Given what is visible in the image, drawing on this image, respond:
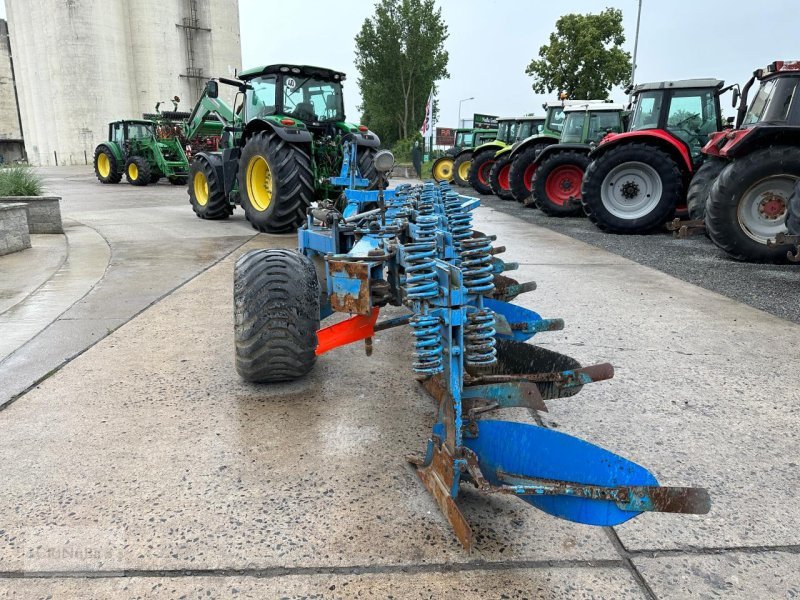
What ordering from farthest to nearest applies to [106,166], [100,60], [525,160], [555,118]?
1. [100,60]
2. [106,166]
3. [555,118]
4. [525,160]

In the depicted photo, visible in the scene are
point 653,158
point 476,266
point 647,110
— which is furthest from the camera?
point 647,110

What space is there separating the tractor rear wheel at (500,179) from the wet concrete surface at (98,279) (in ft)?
21.9

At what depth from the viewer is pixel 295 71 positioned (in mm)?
8781

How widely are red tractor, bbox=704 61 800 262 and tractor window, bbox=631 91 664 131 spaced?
243 cm

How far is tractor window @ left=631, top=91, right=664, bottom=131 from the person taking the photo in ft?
30.2

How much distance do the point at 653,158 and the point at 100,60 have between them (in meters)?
36.4

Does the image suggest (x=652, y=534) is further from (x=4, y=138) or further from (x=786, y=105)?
(x=4, y=138)

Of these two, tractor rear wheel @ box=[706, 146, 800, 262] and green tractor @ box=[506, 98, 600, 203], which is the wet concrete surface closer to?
tractor rear wheel @ box=[706, 146, 800, 262]

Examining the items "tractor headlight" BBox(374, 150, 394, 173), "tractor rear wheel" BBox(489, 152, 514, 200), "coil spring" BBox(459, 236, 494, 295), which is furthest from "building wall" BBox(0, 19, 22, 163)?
"coil spring" BBox(459, 236, 494, 295)

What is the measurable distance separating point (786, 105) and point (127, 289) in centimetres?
738

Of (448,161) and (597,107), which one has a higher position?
(597,107)

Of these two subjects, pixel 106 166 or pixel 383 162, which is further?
pixel 106 166

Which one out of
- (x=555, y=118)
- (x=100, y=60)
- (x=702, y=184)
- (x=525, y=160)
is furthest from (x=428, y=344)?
(x=100, y=60)

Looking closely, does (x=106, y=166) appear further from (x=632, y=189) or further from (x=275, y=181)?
(x=632, y=189)
